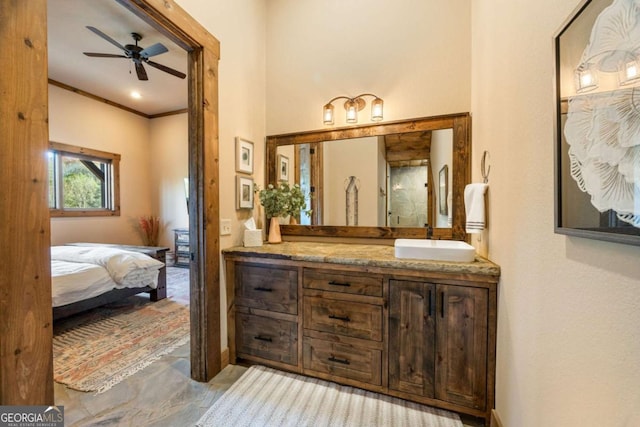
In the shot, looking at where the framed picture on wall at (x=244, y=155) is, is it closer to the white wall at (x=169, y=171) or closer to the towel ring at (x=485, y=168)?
the towel ring at (x=485, y=168)

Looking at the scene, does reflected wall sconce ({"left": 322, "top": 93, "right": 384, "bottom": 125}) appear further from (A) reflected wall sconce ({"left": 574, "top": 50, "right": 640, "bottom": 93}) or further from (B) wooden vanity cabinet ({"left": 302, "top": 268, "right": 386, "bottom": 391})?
(A) reflected wall sconce ({"left": 574, "top": 50, "right": 640, "bottom": 93})

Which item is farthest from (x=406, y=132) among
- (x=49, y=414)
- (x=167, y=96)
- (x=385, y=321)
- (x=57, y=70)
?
(x=57, y=70)

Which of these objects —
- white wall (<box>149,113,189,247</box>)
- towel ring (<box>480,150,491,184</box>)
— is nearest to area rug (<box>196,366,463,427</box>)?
towel ring (<box>480,150,491,184</box>)

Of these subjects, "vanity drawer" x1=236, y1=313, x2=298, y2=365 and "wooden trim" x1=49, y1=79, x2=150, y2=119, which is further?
"wooden trim" x1=49, y1=79, x2=150, y2=119

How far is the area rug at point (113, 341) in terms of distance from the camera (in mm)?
1911

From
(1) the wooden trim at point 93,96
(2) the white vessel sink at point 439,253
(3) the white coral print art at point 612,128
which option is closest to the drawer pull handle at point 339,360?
(2) the white vessel sink at point 439,253

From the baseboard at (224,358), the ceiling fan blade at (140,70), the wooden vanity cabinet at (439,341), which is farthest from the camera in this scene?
the ceiling fan blade at (140,70)

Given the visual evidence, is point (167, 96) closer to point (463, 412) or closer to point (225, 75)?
point (225, 75)

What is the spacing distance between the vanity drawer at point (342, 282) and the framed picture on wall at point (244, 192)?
0.83 metres

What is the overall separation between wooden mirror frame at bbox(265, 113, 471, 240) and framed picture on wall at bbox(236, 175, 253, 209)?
0.29 metres

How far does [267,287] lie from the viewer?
1.91 meters

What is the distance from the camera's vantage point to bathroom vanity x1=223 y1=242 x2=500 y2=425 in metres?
1.45

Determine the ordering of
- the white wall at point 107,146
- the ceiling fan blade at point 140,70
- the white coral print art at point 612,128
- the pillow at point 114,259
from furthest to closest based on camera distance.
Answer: the white wall at point 107,146 < the ceiling fan blade at point 140,70 < the pillow at point 114,259 < the white coral print art at point 612,128

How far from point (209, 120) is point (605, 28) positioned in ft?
6.17
